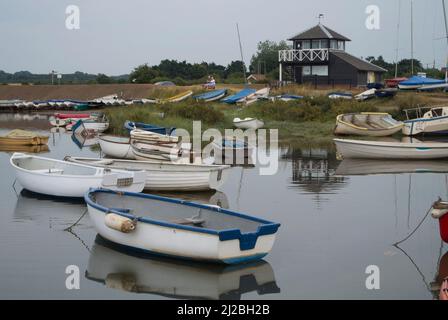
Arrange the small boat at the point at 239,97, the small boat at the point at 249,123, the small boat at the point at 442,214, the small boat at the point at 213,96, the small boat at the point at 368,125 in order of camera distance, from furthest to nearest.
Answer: the small boat at the point at 213,96 < the small boat at the point at 239,97 < the small boat at the point at 249,123 < the small boat at the point at 368,125 < the small boat at the point at 442,214

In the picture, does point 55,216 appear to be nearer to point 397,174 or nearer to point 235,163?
point 235,163

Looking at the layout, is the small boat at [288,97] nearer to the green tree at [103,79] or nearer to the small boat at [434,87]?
the small boat at [434,87]

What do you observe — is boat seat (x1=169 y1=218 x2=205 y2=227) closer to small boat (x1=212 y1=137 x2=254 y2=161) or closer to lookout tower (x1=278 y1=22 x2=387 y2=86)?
small boat (x1=212 y1=137 x2=254 y2=161)

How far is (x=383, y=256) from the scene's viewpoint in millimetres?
13953

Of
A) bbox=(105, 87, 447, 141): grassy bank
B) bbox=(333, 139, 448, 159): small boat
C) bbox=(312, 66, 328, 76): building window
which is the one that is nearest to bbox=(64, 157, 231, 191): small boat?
bbox=(333, 139, 448, 159): small boat

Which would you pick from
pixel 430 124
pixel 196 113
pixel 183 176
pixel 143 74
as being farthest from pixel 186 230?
pixel 143 74

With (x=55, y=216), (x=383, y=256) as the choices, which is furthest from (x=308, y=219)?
(x=55, y=216)

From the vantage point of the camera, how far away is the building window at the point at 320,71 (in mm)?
59438

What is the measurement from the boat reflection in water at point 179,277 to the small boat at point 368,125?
76.4 feet

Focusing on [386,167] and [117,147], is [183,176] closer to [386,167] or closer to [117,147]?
[117,147]

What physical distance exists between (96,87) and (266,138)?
177 ft

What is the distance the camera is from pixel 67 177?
18.6 meters

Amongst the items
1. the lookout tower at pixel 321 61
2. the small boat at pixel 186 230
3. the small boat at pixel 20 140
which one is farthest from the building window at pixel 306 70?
the small boat at pixel 186 230

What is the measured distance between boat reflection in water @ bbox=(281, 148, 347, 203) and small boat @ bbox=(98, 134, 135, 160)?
6276 millimetres
